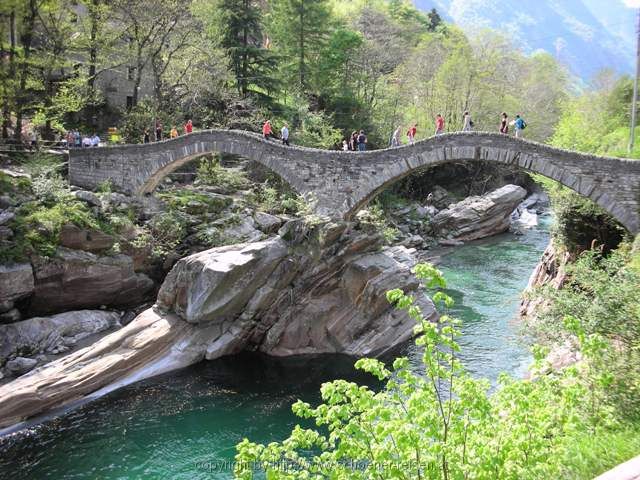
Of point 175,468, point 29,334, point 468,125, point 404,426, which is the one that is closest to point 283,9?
point 468,125

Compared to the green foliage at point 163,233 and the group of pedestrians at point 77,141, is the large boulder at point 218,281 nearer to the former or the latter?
the green foliage at point 163,233

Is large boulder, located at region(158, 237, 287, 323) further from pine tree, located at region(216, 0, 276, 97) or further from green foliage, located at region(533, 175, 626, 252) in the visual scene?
pine tree, located at region(216, 0, 276, 97)

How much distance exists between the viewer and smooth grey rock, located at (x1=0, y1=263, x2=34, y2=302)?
16.4m

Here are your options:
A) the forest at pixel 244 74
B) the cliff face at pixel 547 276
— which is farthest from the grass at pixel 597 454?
the forest at pixel 244 74

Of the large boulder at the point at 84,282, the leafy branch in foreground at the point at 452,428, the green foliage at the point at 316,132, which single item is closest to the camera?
the leafy branch in foreground at the point at 452,428

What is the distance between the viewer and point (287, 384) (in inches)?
615

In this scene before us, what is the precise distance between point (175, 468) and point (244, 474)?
6511mm

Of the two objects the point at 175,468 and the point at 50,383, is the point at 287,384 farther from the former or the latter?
the point at 50,383

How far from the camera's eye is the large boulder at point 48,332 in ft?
51.2

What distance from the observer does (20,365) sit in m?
14.8

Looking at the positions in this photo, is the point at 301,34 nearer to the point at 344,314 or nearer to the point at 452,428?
the point at 344,314

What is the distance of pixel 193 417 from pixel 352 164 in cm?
1114

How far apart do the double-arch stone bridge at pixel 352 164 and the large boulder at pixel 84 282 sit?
6444mm

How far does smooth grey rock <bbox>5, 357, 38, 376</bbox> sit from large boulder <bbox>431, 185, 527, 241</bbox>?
2547cm
